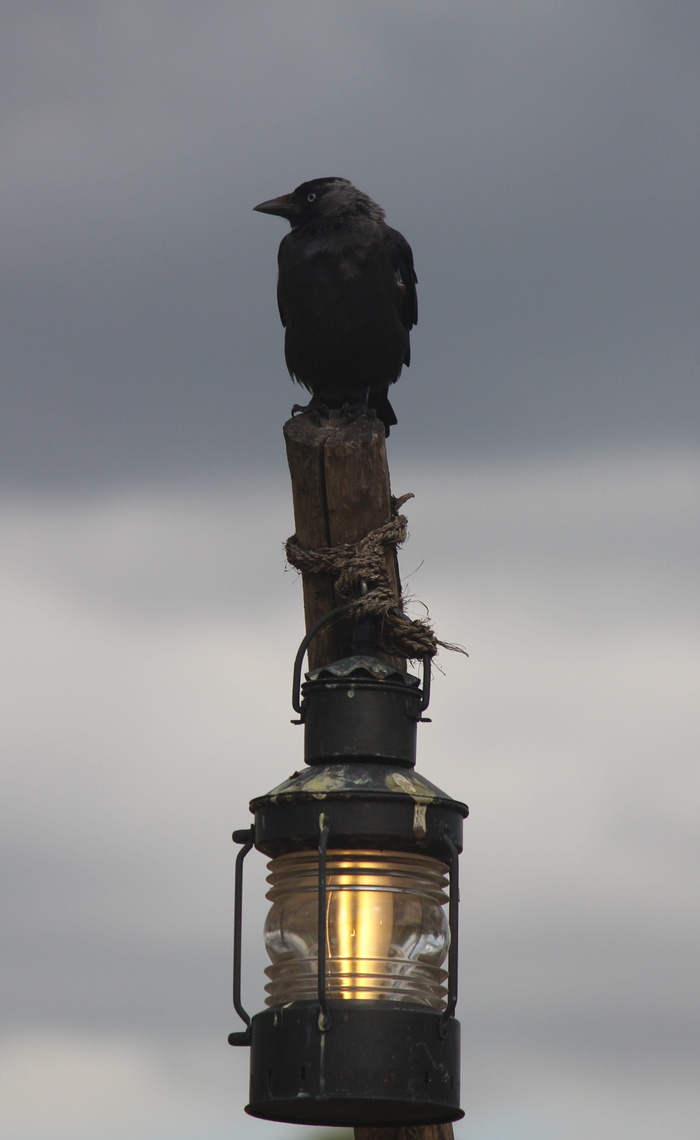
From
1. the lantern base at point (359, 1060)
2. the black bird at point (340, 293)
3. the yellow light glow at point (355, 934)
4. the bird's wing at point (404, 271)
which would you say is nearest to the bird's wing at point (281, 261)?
the black bird at point (340, 293)

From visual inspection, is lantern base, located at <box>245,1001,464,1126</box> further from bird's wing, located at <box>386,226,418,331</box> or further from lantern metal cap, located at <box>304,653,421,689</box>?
bird's wing, located at <box>386,226,418,331</box>

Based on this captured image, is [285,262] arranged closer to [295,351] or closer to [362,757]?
[295,351]

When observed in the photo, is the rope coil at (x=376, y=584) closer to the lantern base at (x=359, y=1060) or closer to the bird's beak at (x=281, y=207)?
the lantern base at (x=359, y=1060)

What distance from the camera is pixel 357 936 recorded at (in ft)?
11.3

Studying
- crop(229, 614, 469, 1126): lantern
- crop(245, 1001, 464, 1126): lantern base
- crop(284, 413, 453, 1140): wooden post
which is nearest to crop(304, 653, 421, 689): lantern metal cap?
crop(229, 614, 469, 1126): lantern

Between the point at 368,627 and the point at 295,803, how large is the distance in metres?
0.92

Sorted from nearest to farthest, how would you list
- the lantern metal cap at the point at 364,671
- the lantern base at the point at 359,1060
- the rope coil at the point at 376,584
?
the lantern base at the point at 359,1060, the lantern metal cap at the point at 364,671, the rope coil at the point at 376,584

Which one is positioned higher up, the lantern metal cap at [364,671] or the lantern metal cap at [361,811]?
the lantern metal cap at [364,671]

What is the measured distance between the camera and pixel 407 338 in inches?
318

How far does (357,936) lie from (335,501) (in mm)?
1593

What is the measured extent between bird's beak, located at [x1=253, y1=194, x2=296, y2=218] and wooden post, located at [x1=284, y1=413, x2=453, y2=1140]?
3.49 meters

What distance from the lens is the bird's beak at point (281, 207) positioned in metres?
7.93

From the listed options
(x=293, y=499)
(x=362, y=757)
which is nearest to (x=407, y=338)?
(x=293, y=499)

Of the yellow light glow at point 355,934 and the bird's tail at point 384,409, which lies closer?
the yellow light glow at point 355,934
